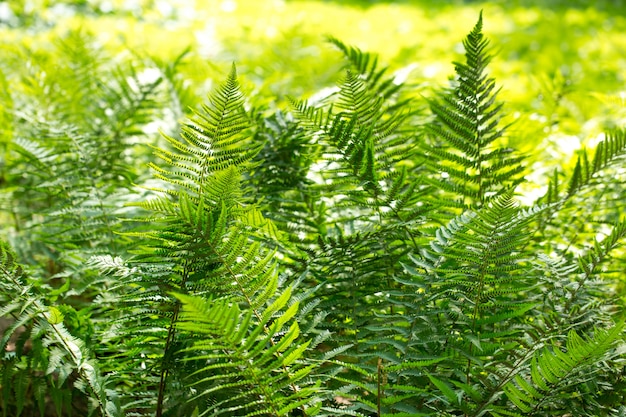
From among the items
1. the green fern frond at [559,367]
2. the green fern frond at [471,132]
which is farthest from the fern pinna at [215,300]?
the green fern frond at [471,132]

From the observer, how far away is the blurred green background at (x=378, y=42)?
2.63 metres

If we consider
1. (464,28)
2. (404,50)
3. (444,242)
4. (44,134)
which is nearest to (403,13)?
(464,28)

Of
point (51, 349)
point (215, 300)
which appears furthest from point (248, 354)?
point (51, 349)

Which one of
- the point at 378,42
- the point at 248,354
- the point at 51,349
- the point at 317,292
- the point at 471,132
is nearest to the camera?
the point at 248,354

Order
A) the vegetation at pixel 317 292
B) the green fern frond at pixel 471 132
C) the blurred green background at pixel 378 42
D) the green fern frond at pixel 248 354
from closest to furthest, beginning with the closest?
the green fern frond at pixel 248 354
the vegetation at pixel 317 292
the green fern frond at pixel 471 132
the blurred green background at pixel 378 42

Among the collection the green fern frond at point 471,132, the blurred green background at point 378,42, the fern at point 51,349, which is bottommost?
the fern at point 51,349

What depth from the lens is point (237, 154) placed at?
138cm

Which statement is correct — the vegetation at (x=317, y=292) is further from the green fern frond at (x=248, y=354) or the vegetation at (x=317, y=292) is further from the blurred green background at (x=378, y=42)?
the blurred green background at (x=378, y=42)

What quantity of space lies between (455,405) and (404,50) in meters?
3.40

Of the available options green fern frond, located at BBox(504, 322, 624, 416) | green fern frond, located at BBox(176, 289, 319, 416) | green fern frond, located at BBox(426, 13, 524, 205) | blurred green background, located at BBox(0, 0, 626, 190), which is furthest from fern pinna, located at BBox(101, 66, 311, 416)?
blurred green background, located at BBox(0, 0, 626, 190)

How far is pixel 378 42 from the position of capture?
4828mm

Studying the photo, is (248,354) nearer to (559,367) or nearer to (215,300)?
(215,300)

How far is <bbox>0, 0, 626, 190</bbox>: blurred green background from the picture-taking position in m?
2.63

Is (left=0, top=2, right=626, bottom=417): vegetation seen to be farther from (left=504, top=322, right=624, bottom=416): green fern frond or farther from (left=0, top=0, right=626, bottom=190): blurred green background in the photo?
(left=0, top=0, right=626, bottom=190): blurred green background
